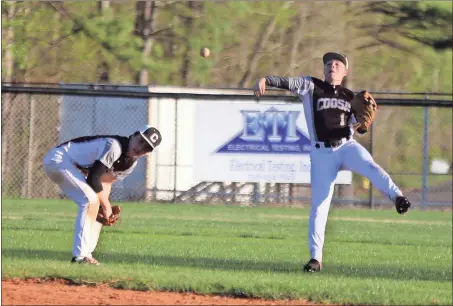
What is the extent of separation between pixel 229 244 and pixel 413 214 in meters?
9.04

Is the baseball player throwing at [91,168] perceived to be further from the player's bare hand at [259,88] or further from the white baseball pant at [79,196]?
the player's bare hand at [259,88]

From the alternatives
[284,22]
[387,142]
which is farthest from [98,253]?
[387,142]

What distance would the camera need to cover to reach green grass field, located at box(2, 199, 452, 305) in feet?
25.4

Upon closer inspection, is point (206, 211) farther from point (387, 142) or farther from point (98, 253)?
point (387, 142)

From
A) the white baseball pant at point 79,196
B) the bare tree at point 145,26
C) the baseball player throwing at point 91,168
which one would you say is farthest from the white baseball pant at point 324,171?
the bare tree at point 145,26

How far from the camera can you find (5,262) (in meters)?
8.79

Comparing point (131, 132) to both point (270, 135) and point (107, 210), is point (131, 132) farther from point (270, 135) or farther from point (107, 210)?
point (107, 210)

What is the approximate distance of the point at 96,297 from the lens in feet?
23.6

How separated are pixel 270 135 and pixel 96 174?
35.4ft

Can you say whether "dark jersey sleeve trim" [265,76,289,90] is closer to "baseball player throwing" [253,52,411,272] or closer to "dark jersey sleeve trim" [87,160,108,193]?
"baseball player throwing" [253,52,411,272]

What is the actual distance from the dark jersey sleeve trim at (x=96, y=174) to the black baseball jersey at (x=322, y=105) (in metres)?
1.53

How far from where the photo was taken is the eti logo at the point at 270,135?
19.2 metres

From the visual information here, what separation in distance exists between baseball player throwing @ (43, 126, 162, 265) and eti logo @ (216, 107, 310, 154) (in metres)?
10.3

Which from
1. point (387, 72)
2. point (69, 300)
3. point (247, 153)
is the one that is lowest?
point (69, 300)
